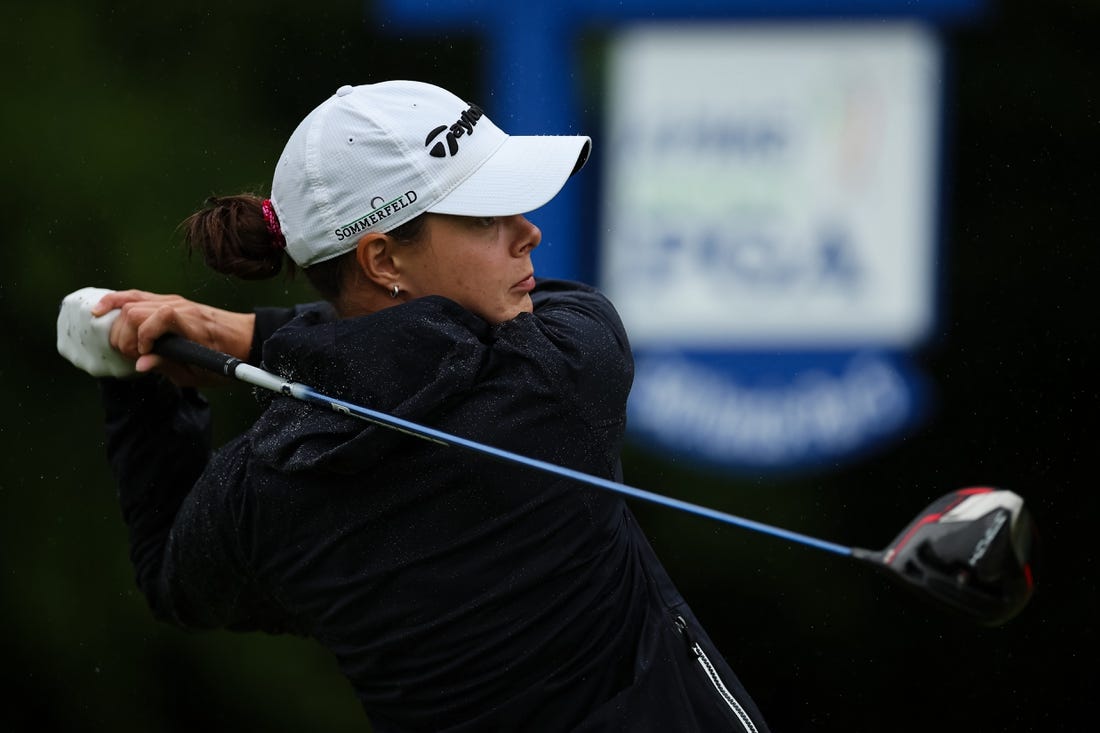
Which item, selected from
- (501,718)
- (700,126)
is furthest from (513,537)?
(700,126)

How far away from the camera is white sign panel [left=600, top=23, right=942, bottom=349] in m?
3.41

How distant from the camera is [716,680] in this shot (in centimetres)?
188

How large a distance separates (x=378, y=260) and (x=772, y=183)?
173cm

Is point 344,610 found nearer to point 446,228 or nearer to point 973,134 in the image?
point 446,228

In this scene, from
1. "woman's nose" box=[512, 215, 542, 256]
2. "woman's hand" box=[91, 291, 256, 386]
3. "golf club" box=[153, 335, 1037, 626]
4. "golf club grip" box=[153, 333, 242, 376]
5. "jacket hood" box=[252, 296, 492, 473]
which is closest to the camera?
"golf club" box=[153, 335, 1037, 626]

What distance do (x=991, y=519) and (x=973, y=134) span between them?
205 centimetres

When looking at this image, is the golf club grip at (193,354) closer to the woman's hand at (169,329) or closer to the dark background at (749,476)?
the woman's hand at (169,329)

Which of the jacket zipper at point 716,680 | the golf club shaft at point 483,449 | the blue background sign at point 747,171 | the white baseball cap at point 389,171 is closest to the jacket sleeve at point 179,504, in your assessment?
the golf club shaft at point 483,449

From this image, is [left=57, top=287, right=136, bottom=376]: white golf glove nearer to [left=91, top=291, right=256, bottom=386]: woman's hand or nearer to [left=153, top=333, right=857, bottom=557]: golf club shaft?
[left=91, top=291, right=256, bottom=386]: woman's hand

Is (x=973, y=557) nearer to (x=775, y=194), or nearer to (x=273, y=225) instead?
(x=273, y=225)

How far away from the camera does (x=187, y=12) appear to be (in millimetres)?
3566

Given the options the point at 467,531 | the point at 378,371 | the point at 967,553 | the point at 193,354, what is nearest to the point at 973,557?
the point at 967,553

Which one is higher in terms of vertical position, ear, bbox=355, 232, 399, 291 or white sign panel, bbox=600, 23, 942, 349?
ear, bbox=355, 232, 399, 291

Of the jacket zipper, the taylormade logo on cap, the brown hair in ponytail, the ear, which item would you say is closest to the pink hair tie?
the brown hair in ponytail
